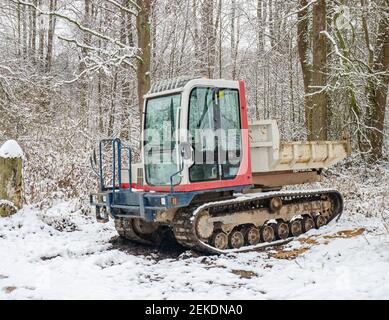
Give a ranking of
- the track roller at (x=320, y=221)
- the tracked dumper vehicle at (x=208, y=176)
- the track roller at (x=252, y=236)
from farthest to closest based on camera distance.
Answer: the track roller at (x=320, y=221) < the track roller at (x=252, y=236) < the tracked dumper vehicle at (x=208, y=176)

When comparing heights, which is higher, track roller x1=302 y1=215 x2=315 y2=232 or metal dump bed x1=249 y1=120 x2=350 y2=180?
metal dump bed x1=249 y1=120 x2=350 y2=180

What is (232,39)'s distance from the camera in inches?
830

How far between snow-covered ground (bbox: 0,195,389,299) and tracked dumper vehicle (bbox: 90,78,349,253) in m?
Answer: 0.49

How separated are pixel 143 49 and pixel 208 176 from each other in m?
5.54

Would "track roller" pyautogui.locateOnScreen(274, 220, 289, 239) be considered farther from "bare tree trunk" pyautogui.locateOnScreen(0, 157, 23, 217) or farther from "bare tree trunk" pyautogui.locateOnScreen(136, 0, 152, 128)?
"bare tree trunk" pyautogui.locateOnScreen(136, 0, 152, 128)

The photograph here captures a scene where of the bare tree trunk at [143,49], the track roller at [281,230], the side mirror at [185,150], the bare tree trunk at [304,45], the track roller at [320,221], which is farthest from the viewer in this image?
the bare tree trunk at [304,45]

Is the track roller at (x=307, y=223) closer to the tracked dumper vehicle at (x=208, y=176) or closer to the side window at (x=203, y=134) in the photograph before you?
the tracked dumper vehicle at (x=208, y=176)

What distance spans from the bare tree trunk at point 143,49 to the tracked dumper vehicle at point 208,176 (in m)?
3.84

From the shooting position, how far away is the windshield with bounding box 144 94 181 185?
25.2ft

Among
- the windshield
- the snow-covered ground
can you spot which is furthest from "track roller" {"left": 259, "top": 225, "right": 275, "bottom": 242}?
the windshield

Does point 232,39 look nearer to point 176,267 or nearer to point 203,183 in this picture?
point 203,183

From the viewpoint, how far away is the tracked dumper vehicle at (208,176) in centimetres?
740

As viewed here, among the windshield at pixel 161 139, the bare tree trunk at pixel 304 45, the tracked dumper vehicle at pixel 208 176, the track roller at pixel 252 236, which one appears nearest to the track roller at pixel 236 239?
the tracked dumper vehicle at pixel 208 176

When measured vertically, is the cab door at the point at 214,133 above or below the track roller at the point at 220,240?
above
